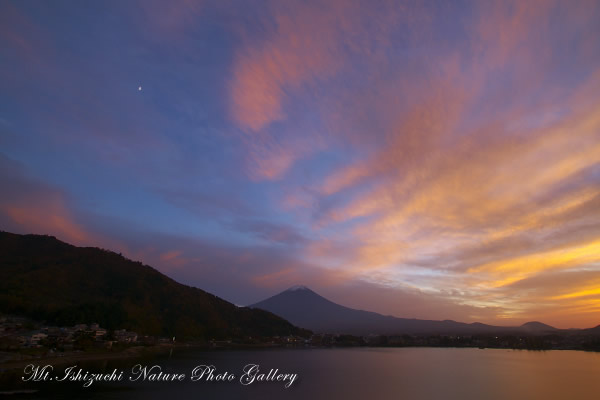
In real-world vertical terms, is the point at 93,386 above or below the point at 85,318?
below

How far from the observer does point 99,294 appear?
3809cm

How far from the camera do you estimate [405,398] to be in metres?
15.1

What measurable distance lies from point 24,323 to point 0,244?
68.8ft

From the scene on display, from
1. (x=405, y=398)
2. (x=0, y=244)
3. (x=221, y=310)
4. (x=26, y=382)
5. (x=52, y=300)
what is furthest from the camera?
(x=221, y=310)

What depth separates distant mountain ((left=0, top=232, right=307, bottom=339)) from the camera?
3108 centimetres

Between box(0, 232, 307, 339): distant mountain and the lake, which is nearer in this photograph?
the lake

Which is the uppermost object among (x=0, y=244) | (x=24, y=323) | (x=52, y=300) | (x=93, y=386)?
(x=0, y=244)

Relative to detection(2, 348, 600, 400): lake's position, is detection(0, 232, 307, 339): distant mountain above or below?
above

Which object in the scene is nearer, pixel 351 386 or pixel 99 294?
pixel 351 386

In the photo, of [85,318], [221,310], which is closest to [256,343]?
[221,310]

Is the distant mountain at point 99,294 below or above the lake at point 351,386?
above

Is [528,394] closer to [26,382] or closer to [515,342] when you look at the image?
[26,382]

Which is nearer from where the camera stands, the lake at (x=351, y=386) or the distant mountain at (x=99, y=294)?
the lake at (x=351, y=386)

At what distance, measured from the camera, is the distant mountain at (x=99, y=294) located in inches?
1224
